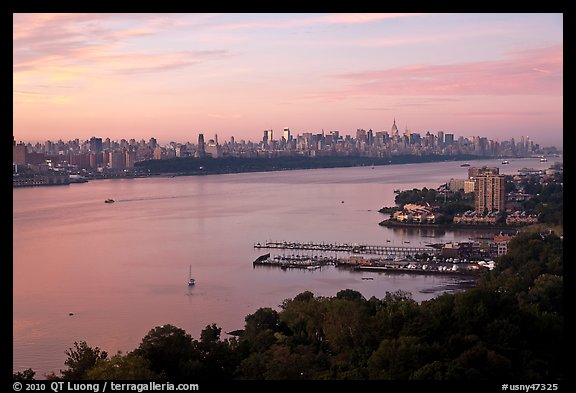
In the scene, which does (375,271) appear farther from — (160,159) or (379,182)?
(160,159)

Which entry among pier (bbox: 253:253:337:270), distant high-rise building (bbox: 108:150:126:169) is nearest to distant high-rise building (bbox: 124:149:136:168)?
distant high-rise building (bbox: 108:150:126:169)

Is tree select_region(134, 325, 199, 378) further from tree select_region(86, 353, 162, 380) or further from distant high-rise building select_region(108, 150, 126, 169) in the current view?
distant high-rise building select_region(108, 150, 126, 169)

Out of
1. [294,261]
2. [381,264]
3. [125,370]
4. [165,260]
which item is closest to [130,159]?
[165,260]

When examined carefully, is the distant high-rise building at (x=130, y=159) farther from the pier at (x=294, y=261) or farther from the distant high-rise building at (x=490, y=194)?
the pier at (x=294, y=261)

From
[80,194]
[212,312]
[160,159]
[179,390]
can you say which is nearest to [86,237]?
[212,312]

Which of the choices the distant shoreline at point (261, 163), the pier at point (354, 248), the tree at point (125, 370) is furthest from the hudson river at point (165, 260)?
the distant shoreline at point (261, 163)
